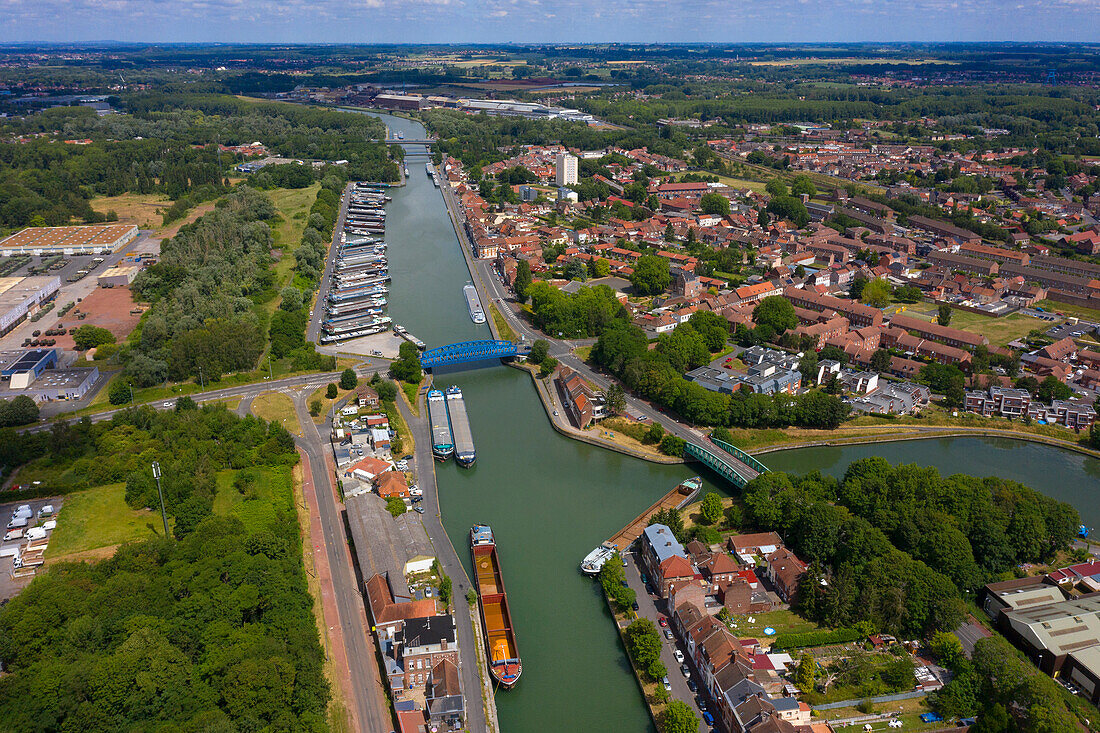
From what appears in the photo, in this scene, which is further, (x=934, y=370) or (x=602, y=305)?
(x=602, y=305)

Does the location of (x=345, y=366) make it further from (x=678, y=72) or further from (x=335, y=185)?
(x=678, y=72)

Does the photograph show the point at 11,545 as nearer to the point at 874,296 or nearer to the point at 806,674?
the point at 806,674

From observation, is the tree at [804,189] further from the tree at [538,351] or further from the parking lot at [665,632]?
the parking lot at [665,632]

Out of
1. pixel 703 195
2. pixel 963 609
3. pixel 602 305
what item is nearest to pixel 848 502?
pixel 963 609

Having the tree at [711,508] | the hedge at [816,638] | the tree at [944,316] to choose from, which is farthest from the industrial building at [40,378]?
the tree at [944,316]

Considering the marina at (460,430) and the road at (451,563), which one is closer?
the road at (451,563)

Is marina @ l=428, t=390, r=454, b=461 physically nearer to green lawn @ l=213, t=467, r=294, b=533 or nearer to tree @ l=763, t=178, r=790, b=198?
green lawn @ l=213, t=467, r=294, b=533

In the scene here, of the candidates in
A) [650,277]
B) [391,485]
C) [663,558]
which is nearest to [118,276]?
[391,485]
